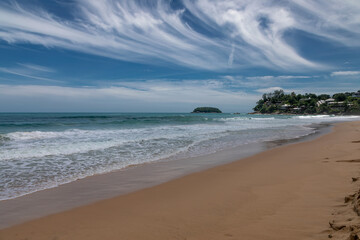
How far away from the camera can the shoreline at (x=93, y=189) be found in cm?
354

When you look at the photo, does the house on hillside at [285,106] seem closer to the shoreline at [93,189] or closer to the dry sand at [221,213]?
the shoreline at [93,189]

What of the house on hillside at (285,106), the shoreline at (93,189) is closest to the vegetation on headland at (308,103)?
the house on hillside at (285,106)

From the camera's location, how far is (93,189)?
15.1 ft

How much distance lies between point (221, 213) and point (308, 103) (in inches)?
4818

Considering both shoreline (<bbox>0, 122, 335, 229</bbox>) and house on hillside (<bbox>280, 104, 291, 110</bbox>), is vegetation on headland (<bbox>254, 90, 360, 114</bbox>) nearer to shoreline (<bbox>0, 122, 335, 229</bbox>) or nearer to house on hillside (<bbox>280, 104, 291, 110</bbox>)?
house on hillside (<bbox>280, 104, 291, 110</bbox>)

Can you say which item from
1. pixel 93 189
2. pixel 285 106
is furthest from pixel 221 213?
pixel 285 106

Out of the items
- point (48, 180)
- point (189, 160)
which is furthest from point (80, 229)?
point (189, 160)

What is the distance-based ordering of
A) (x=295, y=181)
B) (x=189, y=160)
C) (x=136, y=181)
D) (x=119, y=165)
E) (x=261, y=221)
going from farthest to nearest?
(x=189, y=160) → (x=119, y=165) → (x=136, y=181) → (x=295, y=181) → (x=261, y=221)

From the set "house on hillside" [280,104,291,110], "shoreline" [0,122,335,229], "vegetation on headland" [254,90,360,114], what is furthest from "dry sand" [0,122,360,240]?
"house on hillside" [280,104,291,110]

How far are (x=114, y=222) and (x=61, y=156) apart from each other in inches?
230

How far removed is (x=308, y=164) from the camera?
20.9 ft

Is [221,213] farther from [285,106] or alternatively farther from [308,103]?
[285,106]

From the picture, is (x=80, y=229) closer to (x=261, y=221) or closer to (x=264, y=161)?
(x=261, y=221)

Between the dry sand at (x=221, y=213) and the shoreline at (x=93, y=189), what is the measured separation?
0.27m
